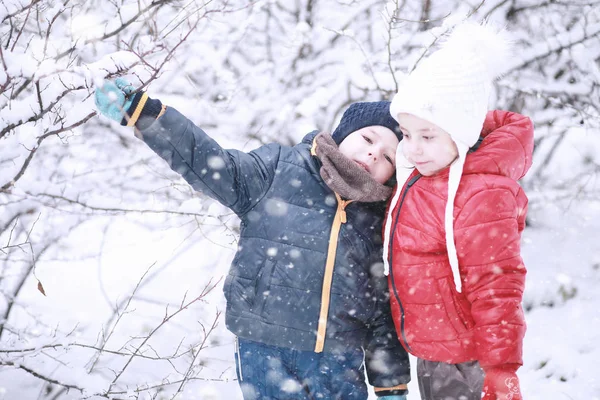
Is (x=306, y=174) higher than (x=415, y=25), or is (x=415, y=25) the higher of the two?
(x=415, y=25)

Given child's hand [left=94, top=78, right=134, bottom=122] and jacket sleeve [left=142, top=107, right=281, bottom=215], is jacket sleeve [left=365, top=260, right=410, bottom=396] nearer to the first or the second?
jacket sleeve [left=142, top=107, right=281, bottom=215]

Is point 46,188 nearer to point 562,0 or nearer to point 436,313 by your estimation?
point 436,313

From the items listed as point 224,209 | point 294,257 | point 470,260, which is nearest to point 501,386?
point 470,260

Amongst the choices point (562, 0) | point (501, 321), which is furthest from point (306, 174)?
point (562, 0)

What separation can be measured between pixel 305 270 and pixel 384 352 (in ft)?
1.79

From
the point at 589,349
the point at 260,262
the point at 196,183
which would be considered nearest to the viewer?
the point at 196,183

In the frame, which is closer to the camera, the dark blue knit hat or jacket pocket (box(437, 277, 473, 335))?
jacket pocket (box(437, 277, 473, 335))

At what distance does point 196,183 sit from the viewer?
1.90m

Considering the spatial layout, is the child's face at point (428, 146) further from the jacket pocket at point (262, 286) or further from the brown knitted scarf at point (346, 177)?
the jacket pocket at point (262, 286)

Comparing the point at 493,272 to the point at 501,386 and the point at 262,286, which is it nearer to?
the point at 501,386

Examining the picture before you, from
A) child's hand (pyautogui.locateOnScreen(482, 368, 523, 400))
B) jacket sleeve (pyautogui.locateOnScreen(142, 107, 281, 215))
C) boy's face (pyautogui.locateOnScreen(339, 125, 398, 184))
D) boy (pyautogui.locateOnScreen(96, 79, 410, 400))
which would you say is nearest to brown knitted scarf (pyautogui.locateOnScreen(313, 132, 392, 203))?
boy (pyautogui.locateOnScreen(96, 79, 410, 400))

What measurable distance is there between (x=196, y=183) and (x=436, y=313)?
104cm

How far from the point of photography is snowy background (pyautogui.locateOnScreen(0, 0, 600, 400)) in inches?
137

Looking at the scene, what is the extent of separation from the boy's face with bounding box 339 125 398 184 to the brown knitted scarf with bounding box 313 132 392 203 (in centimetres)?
11
